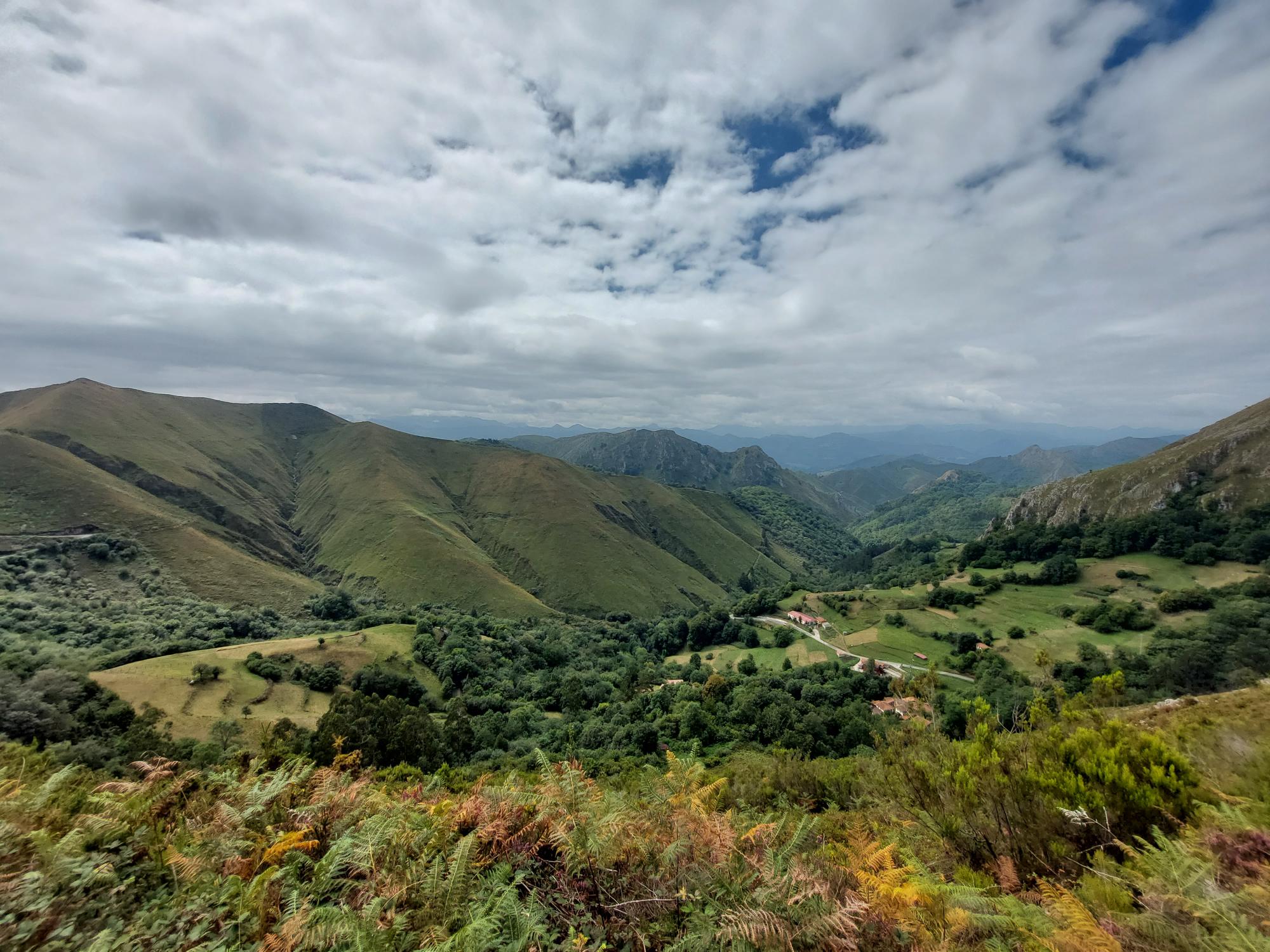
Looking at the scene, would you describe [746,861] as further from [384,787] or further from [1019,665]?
[1019,665]

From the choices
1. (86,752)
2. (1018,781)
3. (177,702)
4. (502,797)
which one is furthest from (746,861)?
(177,702)

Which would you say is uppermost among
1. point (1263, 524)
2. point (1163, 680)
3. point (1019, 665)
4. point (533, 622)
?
point (1263, 524)

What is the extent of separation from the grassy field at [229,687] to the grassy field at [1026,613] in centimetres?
7736

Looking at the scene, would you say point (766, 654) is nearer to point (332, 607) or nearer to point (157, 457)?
point (332, 607)

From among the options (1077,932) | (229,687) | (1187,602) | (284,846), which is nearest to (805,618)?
(1187,602)

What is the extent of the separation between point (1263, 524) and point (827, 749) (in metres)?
124

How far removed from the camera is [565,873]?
5438 mm

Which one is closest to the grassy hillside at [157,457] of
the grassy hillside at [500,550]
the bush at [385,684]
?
the grassy hillside at [500,550]

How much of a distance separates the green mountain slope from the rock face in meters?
96.9

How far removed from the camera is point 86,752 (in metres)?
25.7

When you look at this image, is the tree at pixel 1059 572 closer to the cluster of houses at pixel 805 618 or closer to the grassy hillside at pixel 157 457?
the cluster of houses at pixel 805 618

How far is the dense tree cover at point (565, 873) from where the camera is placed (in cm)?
445

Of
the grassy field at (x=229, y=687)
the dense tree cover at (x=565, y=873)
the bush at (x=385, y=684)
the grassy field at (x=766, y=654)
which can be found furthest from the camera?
the grassy field at (x=766, y=654)

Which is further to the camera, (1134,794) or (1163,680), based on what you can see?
(1163,680)
